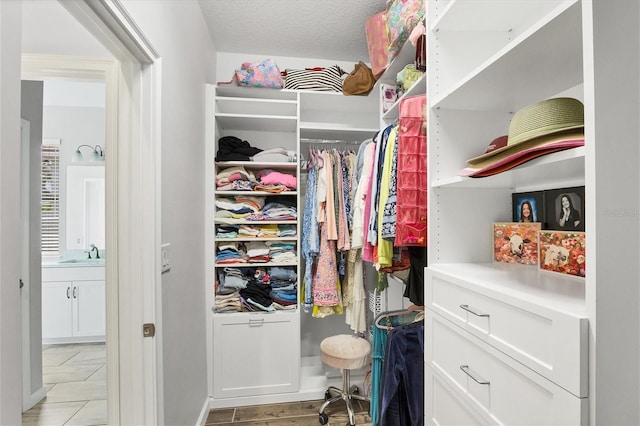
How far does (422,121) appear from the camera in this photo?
4.18 ft

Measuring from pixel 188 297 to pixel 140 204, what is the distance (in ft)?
2.27

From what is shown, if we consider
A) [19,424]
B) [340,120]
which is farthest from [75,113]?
[19,424]

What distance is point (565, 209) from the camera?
95cm

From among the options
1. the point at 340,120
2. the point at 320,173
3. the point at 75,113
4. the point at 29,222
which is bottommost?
the point at 29,222

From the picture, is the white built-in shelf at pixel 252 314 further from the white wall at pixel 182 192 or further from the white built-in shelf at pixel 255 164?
the white built-in shelf at pixel 255 164

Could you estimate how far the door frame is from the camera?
3.74 ft

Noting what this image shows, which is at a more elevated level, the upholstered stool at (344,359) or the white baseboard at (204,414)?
the upholstered stool at (344,359)

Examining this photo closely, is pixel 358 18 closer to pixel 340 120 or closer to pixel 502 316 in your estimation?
pixel 340 120

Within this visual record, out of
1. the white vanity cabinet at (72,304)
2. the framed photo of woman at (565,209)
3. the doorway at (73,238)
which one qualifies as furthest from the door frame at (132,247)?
the white vanity cabinet at (72,304)

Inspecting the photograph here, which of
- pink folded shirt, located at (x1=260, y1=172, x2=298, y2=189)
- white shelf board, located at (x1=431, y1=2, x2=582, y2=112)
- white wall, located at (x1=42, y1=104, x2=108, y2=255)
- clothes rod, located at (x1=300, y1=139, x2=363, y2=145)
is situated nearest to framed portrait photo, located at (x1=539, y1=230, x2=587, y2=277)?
white shelf board, located at (x1=431, y1=2, x2=582, y2=112)

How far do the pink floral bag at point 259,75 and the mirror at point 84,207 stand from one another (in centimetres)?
250

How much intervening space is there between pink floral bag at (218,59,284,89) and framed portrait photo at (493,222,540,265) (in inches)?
68.5

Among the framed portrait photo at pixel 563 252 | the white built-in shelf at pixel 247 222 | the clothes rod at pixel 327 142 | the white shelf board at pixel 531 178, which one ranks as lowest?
the framed portrait photo at pixel 563 252

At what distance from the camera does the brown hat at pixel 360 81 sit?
212cm
